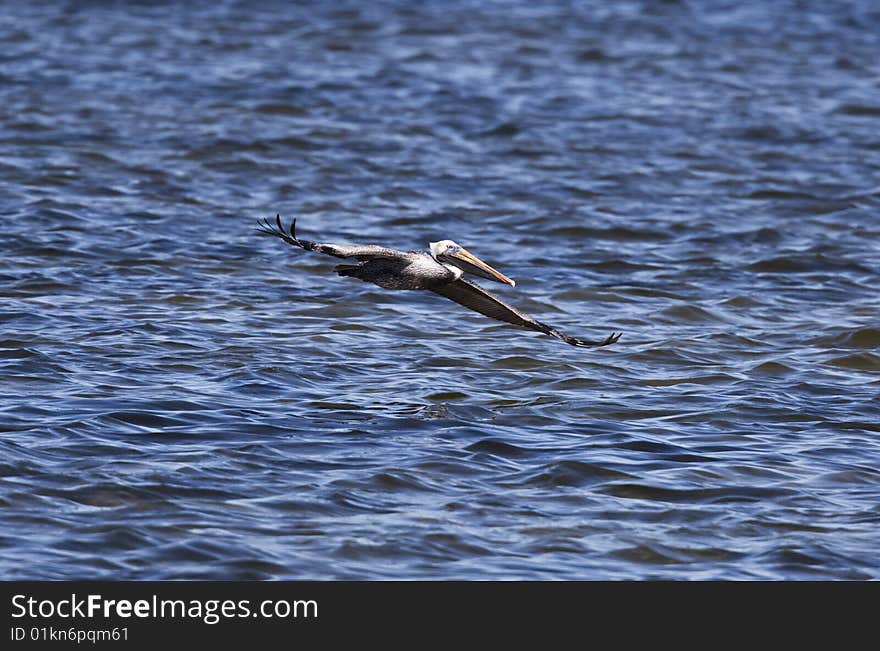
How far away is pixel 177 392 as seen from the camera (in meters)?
9.27

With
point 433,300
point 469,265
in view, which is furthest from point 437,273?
point 433,300

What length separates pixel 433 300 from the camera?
12281mm

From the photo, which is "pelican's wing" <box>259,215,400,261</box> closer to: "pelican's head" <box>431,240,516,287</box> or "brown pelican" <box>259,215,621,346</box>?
"brown pelican" <box>259,215,621,346</box>

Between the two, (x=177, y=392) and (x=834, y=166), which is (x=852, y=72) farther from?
(x=177, y=392)

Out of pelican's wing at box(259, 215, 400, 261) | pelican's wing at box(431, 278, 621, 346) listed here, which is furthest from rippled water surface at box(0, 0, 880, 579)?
pelican's wing at box(259, 215, 400, 261)

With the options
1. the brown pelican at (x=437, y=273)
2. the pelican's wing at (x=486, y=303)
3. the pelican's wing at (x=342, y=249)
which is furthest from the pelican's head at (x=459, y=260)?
the pelican's wing at (x=342, y=249)

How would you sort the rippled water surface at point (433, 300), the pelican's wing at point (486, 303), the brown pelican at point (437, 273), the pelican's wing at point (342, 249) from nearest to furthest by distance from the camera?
the rippled water surface at point (433, 300), the pelican's wing at point (342, 249), the brown pelican at point (437, 273), the pelican's wing at point (486, 303)

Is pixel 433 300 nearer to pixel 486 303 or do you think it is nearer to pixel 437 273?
pixel 486 303

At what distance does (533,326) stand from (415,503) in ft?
6.61

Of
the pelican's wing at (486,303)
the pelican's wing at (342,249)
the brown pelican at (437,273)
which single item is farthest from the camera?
the pelican's wing at (486,303)

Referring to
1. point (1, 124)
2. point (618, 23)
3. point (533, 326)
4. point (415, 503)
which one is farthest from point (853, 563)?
point (618, 23)

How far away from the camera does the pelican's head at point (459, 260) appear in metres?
9.45

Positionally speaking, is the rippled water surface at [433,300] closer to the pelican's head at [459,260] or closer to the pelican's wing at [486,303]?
the pelican's wing at [486,303]

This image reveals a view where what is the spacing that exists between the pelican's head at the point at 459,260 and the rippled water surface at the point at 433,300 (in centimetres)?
75
